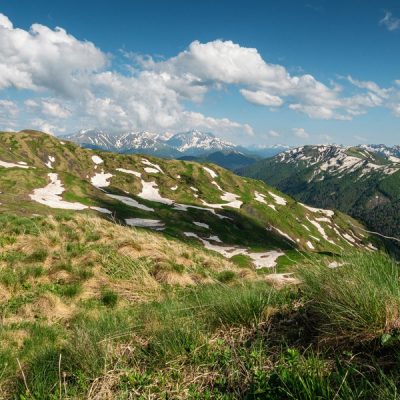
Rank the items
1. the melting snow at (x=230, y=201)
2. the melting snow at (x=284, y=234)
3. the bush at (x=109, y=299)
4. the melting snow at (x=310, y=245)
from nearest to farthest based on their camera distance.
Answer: the bush at (x=109, y=299)
the melting snow at (x=284, y=234)
the melting snow at (x=230, y=201)
the melting snow at (x=310, y=245)

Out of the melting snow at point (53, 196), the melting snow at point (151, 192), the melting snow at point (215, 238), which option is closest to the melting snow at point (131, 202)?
the melting snow at point (53, 196)

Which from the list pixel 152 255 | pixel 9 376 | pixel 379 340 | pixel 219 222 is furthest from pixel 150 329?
pixel 219 222

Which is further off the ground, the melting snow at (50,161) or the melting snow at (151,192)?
the melting snow at (50,161)

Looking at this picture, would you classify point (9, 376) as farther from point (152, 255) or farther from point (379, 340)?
point (152, 255)

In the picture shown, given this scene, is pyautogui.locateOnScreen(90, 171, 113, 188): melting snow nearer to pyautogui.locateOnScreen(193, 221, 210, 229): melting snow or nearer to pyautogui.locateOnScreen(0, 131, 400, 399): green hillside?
pyautogui.locateOnScreen(193, 221, 210, 229): melting snow

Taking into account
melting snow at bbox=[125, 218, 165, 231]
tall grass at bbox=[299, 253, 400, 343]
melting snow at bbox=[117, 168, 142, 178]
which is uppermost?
tall grass at bbox=[299, 253, 400, 343]

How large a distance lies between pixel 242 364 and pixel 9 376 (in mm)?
3994

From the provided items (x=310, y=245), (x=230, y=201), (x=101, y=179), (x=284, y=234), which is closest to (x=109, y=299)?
(x=284, y=234)

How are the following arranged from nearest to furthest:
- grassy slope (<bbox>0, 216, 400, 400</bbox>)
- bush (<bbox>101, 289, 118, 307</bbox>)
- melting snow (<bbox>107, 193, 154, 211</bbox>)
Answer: grassy slope (<bbox>0, 216, 400, 400</bbox>) → bush (<bbox>101, 289, 118, 307</bbox>) → melting snow (<bbox>107, 193, 154, 211</bbox>)

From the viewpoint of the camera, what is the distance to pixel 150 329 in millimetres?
6516

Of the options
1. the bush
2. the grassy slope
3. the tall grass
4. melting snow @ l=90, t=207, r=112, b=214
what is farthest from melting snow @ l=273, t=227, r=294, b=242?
the tall grass

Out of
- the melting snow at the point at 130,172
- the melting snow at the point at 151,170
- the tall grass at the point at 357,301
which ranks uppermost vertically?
the tall grass at the point at 357,301

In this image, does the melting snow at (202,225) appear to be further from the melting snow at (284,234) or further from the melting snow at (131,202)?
the melting snow at (284,234)

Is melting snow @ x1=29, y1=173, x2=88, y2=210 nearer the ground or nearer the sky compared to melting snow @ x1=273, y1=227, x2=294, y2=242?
nearer the sky
